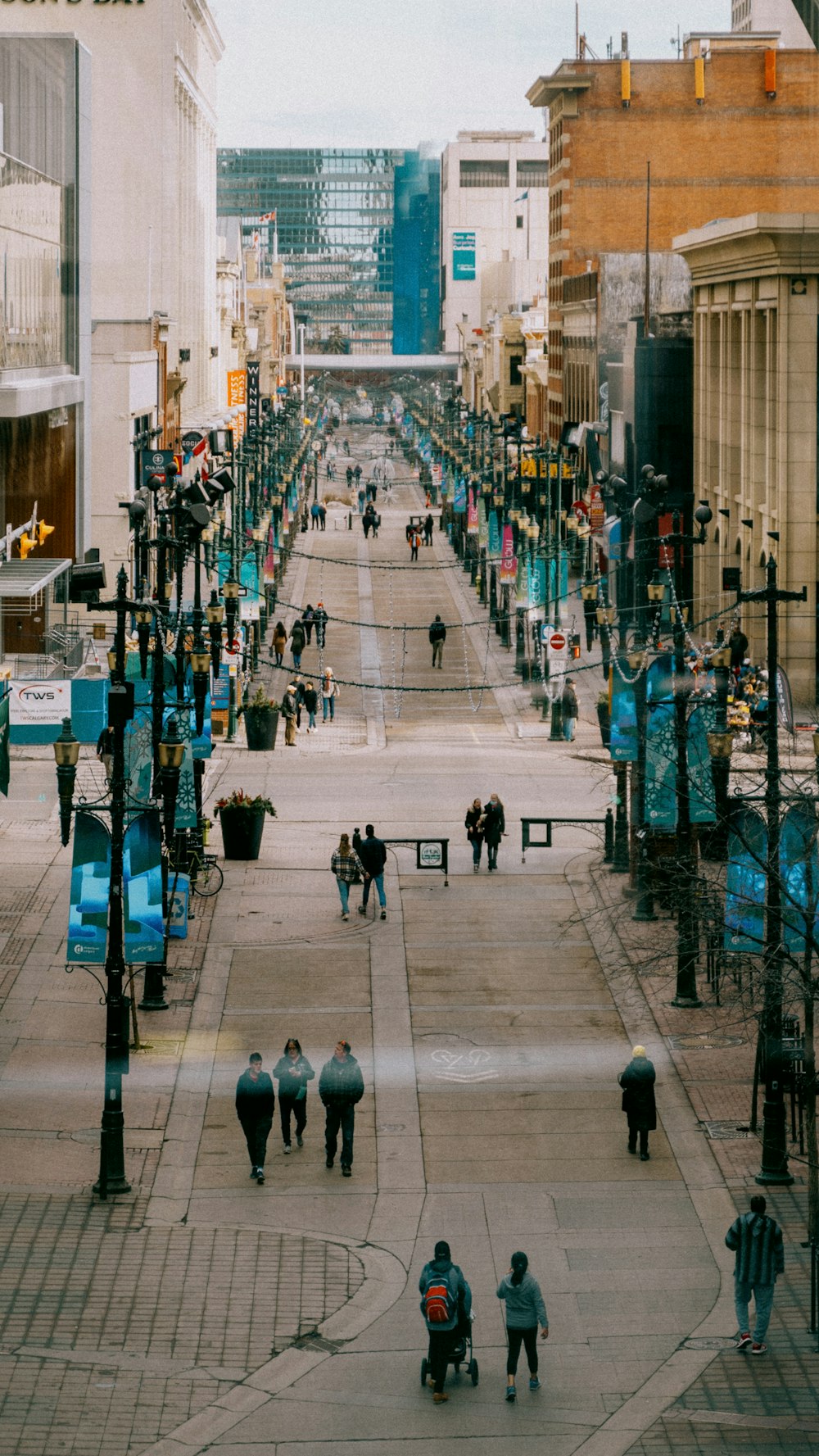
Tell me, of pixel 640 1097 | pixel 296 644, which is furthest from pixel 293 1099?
pixel 296 644

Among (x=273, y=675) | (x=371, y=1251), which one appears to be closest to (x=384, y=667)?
(x=273, y=675)

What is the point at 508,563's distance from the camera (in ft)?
220

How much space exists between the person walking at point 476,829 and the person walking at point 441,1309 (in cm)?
2036

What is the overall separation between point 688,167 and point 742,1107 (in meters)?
94.7

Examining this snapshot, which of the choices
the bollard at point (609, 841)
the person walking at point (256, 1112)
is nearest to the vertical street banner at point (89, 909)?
the person walking at point (256, 1112)

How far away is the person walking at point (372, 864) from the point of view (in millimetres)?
32812

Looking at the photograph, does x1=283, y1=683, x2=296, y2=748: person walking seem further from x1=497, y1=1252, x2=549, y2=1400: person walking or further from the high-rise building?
x1=497, y1=1252, x2=549, y2=1400: person walking

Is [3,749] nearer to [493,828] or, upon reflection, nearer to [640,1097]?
[493,828]

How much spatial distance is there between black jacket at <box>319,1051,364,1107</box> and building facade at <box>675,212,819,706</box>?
32927mm

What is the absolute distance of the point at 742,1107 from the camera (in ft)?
77.7

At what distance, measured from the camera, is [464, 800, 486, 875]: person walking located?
3669 cm

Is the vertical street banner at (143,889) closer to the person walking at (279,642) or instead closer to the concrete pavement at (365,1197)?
the concrete pavement at (365,1197)

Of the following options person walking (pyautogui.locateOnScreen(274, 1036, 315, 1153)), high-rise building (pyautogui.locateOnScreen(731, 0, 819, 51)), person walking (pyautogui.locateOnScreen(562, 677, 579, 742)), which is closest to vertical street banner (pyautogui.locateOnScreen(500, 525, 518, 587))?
person walking (pyautogui.locateOnScreen(562, 677, 579, 742))

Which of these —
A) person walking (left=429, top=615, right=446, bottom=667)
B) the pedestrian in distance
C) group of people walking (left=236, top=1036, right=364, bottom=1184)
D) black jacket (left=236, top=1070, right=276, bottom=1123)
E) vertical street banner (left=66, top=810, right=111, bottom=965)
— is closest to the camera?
black jacket (left=236, top=1070, right=276, bottom=1123)
